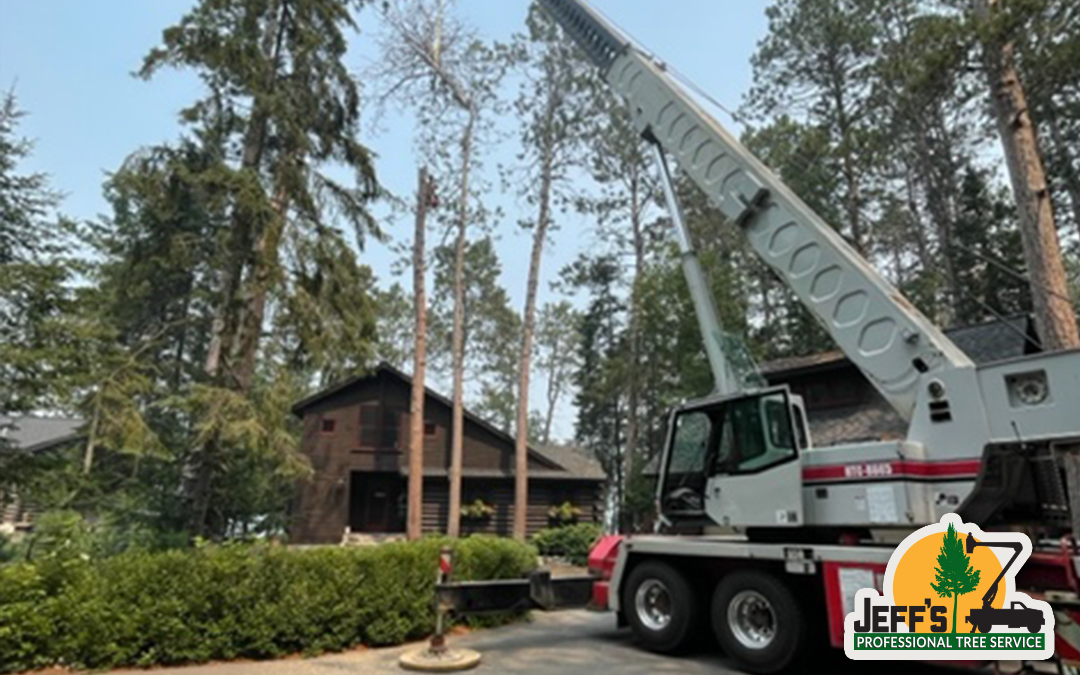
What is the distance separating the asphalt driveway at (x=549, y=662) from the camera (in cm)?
624

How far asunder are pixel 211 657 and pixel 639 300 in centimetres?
2420

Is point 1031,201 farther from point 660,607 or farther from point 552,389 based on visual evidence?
point 552,389

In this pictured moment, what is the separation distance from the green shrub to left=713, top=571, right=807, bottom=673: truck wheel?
1393 cm

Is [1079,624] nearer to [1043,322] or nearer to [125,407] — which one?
[1043,322]

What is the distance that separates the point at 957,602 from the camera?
5.08 m

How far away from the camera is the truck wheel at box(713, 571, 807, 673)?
19.6ft

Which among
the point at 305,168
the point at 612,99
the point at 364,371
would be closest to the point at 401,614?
the point at 364,371

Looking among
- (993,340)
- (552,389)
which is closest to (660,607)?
(993,340)

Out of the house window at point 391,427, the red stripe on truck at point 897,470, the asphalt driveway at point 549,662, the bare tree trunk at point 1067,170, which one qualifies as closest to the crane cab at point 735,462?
the red stripe on truck at point 897,470

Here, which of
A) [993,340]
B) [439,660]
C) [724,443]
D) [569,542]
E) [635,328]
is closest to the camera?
[439,660]

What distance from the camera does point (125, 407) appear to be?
9.99 metres

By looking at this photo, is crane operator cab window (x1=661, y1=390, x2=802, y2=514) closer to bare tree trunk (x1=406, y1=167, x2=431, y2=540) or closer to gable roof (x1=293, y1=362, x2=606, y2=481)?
bare tree trunk (x1=406, y1=167, x2=431, y2=540)

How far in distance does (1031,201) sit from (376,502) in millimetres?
22097

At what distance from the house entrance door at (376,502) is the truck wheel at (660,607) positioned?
18.2 meters
